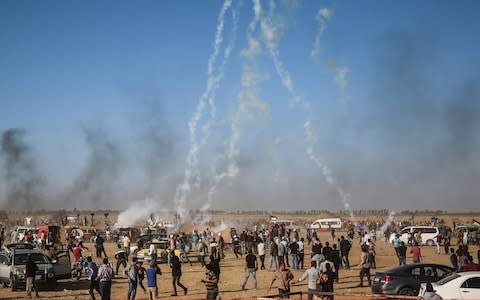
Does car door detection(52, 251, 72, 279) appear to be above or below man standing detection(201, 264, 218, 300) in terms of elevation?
above

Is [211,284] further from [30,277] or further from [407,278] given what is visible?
[30,277]

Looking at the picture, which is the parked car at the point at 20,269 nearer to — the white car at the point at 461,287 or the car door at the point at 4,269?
the car door at the point at 4,269

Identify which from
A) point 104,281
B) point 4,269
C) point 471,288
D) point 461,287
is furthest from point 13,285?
point 471,288

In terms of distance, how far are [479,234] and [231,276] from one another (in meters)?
27.7

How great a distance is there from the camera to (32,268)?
62.1 ft

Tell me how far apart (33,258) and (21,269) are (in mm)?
766

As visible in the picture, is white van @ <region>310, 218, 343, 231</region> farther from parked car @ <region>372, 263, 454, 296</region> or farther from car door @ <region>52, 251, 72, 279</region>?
parked car @ <region>372, 263, 454, 296</region>

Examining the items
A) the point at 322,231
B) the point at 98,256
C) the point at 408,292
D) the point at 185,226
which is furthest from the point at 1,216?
the point at 408,292

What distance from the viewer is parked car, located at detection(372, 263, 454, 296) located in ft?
51.6

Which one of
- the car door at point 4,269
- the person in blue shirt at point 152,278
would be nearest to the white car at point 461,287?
the person in blue shirt at point 152,278

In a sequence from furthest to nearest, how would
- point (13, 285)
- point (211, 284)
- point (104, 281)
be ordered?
point (13, 285) < point (104, 281) < point (211, 284)

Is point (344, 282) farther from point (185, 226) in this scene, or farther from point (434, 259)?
point (185, 226)

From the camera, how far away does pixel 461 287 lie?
1354cm

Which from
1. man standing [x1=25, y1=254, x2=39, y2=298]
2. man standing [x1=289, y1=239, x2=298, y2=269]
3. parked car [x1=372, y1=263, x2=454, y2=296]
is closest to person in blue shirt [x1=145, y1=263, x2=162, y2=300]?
man standing [x1=25, y1=254, x2=39, y2=298]
